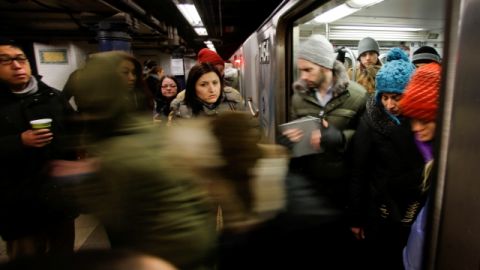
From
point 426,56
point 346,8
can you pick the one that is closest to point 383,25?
point 346,8

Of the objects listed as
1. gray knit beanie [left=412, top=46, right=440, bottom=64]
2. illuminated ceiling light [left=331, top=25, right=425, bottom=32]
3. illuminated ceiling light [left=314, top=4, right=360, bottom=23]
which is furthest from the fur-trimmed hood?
illuminated ceiling light [left=331, top=25, right=425, bottom=32]

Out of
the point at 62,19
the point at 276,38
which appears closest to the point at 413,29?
the point at 276,38

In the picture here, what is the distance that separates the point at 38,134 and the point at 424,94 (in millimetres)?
2094

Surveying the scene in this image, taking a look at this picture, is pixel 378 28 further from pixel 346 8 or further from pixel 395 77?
pixel 395 77

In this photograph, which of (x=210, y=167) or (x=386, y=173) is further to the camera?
(x=386, y=173)

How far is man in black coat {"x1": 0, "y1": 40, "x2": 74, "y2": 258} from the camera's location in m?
1.78

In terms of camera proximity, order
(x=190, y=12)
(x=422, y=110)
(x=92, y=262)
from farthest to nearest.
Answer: (x=190, y=12)
(x=422, y=110)
(x=92, y=262)

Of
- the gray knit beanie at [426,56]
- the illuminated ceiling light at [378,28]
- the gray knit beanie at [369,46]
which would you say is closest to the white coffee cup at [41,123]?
the gray knit beanie at [369,46]

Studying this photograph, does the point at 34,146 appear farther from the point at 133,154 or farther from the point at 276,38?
the point at 276,38

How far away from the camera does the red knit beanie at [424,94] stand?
3.71 feet

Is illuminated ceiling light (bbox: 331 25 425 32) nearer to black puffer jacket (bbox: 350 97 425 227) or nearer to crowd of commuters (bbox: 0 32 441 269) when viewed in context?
crowd of commuters (bbox: 0 32 441 269)

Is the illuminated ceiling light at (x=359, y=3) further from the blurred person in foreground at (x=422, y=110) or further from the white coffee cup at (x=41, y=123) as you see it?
the white coffee cup at (x=41, y=123)

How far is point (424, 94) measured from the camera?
1152 mm

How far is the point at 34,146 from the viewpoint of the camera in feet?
5.89
